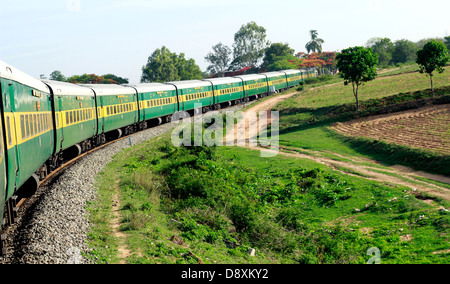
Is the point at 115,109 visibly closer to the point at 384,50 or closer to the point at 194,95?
the point at 194,95

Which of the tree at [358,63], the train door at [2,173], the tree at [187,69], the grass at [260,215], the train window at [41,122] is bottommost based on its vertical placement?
the grass at [260,215]

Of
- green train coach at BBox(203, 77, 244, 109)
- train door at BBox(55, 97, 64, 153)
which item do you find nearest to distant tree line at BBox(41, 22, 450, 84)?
green train coach at BBox(203, 77, 244, 109)

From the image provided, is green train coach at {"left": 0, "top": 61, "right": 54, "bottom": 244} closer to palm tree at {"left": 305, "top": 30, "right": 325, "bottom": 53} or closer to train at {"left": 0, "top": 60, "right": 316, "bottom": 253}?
train at {"left": 0, "top": 60, "right": 316, "bottom": 253}

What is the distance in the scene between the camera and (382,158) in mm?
32375

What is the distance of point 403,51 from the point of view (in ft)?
415

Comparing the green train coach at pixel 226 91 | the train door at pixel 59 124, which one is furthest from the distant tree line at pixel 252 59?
the train door at pixel 59 124

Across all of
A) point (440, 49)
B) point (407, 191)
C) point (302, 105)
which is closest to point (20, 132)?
point (407, 191)

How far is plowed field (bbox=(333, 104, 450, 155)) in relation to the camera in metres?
32.2

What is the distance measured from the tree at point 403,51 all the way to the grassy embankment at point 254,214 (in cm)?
10782

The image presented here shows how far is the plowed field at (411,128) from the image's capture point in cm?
3225

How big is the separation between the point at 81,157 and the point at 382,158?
20778 mm

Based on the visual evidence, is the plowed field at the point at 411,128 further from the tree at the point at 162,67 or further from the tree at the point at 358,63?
the tree at the point at 162,67

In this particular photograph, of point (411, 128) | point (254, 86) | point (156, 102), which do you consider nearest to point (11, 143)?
point (156, 102)

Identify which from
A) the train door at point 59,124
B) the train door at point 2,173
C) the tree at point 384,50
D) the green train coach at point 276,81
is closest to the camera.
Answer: the train door at point 2,173
